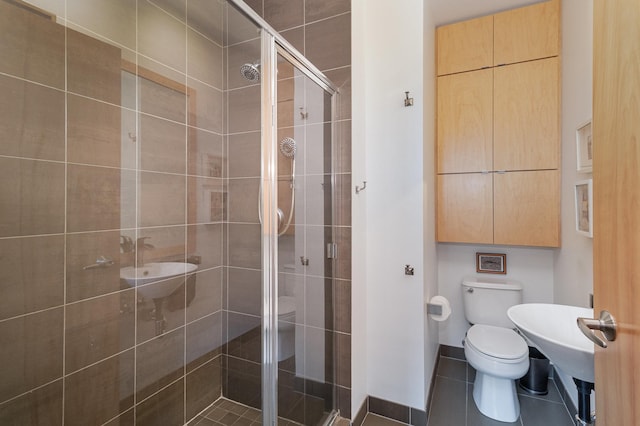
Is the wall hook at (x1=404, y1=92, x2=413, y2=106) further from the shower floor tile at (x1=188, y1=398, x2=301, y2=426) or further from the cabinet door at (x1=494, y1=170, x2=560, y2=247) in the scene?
the shower floor tile at (x1=188, y1=398, x2=301, y2=426)

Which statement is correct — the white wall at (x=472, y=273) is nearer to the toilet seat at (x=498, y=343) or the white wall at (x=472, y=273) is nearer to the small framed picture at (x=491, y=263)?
the small framed picture at (x=491, y=263)

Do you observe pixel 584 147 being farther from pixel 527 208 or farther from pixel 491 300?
pixel 491 300

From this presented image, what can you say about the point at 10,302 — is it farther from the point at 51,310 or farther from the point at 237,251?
the point at 237,251

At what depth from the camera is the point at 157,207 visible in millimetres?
1320

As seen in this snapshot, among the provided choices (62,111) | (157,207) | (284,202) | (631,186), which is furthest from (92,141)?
(631,186)

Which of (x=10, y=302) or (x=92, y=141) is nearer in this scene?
(x=10, y=302)

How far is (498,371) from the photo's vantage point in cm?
174

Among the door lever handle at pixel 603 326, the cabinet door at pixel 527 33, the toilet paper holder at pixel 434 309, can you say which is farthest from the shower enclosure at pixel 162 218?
the cabinet door at pixel 527 33

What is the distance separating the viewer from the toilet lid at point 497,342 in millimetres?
1775

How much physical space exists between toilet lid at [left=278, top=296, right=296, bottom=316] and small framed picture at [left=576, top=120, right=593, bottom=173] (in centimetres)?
176

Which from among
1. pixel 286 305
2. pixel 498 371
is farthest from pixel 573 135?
pixel 286 305

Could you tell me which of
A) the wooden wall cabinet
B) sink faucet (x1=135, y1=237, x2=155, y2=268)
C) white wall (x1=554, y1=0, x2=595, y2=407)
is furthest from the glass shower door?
white wall (x1=554, y1=0, x2=595, y2=407)

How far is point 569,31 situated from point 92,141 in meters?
2.82

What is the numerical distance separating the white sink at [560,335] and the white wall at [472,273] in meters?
1.13
